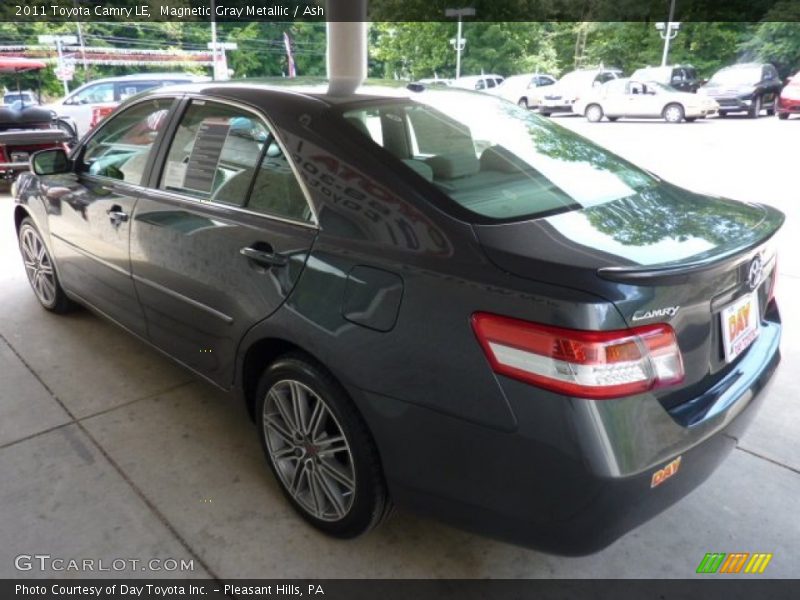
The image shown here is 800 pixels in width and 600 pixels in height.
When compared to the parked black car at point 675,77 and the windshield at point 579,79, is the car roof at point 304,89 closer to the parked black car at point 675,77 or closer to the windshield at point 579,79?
the windshield at point 579,79

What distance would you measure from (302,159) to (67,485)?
1665 millimetres

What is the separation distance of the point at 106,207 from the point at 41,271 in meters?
1.44

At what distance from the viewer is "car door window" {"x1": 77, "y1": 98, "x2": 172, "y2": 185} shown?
3.02 m

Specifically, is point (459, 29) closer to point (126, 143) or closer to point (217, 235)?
point (126, 143)

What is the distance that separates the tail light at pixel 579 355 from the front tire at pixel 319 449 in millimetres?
607

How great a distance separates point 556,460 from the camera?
157 cm

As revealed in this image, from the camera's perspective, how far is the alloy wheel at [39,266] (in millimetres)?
4121

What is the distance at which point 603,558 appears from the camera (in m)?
2.20

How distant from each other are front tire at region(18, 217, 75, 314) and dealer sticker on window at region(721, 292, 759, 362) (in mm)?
3846

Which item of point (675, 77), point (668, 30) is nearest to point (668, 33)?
point (668, 30)

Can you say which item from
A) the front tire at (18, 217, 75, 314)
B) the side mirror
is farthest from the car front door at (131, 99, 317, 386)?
the front tire at (18, 217, 75, 314)

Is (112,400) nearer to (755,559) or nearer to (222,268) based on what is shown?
(222,268)

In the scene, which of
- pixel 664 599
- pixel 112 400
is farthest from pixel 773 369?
pixel 112 400

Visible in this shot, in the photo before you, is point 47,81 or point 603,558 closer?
point 603,558
